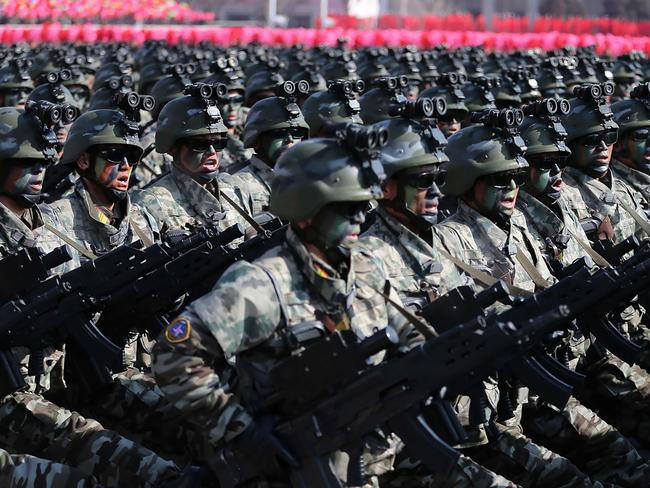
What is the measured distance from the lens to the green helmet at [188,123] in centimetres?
1159

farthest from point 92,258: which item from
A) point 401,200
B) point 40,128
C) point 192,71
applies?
point 192,71

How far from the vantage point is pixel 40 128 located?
961cm

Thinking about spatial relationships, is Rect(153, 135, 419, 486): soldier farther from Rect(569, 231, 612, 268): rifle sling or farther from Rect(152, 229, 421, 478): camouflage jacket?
Rect(569, 231, 612, 268): rifle sling

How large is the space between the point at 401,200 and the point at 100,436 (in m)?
2.06

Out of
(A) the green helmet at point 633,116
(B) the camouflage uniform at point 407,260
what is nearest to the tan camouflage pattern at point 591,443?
(B) the camouflage uniform at point 407,260

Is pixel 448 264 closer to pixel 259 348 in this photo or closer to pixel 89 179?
pixel 259 348

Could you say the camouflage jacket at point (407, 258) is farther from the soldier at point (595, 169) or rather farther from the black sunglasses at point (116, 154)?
the soldier at point (595, 169)

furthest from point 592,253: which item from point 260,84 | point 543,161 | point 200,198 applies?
point 260,84

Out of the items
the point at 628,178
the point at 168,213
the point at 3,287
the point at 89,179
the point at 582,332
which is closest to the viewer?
the point at 3,287

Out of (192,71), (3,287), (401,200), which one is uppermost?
(401,200)

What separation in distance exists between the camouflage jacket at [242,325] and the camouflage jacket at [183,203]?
4.44m

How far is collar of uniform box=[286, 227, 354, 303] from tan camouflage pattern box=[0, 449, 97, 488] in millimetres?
1986

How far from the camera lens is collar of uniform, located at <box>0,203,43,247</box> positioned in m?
9.12

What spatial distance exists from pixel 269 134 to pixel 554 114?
2580mm
